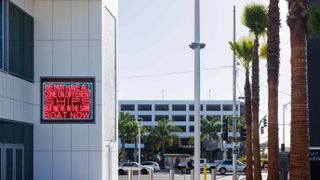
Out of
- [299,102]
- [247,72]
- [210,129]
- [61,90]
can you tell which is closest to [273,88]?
[299,102]

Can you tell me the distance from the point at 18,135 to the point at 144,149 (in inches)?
4061

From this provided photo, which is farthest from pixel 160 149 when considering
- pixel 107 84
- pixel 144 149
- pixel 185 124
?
pixel 107 84

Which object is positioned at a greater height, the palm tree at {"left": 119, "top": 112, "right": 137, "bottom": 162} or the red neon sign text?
the red neon sign text

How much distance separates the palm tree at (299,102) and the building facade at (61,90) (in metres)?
13.5

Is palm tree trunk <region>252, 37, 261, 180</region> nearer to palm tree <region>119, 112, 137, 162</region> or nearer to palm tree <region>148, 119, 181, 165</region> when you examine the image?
palm tree <region>119, 112, 137, 162</region>

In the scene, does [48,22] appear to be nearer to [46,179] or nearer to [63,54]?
[63,54]

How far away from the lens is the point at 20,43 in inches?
981

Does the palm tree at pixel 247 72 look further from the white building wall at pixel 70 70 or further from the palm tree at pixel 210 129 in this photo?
the palm tree at pixel 210 129

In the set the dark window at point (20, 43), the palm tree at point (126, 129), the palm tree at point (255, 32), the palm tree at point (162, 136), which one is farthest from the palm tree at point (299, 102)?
the palm tree at point (162, 136)

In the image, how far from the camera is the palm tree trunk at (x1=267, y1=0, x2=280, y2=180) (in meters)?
21.3

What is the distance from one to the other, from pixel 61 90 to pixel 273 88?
9.25 metres

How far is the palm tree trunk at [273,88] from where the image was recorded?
2128 centimetres

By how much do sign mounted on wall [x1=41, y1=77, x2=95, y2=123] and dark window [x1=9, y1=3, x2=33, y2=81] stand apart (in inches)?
38.5

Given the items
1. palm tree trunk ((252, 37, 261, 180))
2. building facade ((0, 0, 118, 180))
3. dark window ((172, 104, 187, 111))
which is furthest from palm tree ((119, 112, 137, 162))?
building facade ((0, 0, 118, 180))
